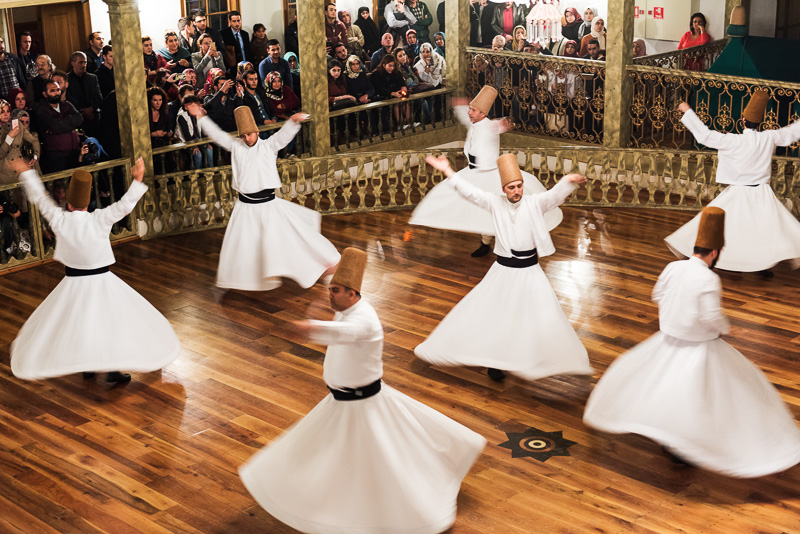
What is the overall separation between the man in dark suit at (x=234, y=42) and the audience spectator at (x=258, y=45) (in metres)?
0.12

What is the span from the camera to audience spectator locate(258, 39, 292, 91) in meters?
11.6

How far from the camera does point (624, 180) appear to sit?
37.0 ft

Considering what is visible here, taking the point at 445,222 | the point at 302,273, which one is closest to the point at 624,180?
the point at 445,222

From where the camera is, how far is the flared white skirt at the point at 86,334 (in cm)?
678

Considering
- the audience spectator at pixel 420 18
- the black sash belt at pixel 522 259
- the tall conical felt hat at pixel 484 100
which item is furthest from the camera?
the audience spectator at pixel 420 18

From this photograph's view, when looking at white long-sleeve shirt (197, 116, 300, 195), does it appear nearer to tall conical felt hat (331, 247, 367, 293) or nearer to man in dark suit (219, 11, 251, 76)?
tall conical felt hat (331, 247, 367, 293)

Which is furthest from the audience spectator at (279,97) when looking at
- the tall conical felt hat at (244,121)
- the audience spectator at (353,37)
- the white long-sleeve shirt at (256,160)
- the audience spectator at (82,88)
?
the tall conical felt hat at (244,121)

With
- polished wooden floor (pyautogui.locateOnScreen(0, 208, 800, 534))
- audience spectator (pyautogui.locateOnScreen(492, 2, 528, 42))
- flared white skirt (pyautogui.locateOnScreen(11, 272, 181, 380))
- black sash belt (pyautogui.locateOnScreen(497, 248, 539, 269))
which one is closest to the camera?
polished wooden floor (pyautogui.locateOnScreen(0, 208, 800, 534))

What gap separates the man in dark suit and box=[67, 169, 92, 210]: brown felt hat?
581cm

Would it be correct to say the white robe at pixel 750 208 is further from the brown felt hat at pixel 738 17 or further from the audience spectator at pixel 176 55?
the audience spectator at pixel 176 55

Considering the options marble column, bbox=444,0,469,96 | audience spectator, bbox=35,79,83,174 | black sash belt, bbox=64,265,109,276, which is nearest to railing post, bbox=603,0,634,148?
marble column, bbox=444,0,469,96

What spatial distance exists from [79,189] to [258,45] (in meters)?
6.36

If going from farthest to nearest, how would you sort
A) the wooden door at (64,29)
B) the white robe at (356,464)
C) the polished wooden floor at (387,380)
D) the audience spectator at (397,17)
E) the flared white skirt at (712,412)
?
1. the audience spectator at (397,17)
2. the wooden door at (64,29)
3. the flared white skirt at (712,412)
4. the polished wooden floor at (387,380)
5. the white robe at (356,464)

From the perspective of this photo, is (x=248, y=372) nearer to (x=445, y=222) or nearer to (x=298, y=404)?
(x=298, y=404)
